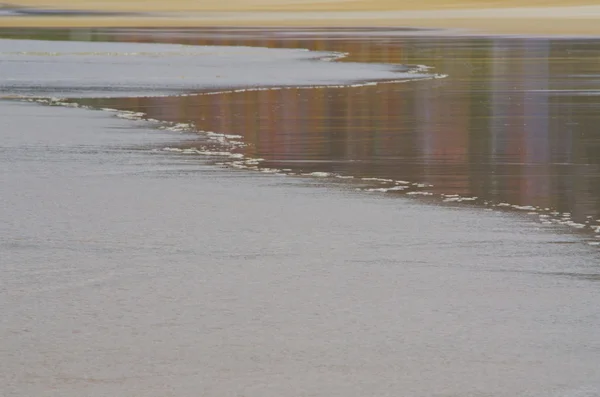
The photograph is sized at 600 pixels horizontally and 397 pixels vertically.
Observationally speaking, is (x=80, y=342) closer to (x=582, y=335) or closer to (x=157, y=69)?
(x=582, y=335)

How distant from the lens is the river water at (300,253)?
5992mm

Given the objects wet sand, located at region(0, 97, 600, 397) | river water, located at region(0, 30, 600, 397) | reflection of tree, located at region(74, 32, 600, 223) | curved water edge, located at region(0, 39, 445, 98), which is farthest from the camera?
curved water edge, located at region(0, 39, 445, 98)

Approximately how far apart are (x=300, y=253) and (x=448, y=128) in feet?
→ 25.6

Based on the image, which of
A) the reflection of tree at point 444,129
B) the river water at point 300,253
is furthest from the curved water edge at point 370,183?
the reflection of tree at point 444,129

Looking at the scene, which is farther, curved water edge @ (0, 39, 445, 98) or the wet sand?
curved water edge @ (0, 39, 445, 98)

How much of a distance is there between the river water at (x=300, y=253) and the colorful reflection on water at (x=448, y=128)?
0.06m

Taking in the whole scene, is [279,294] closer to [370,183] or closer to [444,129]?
[370,183]

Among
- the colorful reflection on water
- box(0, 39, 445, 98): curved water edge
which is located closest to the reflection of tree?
the colorful reflection on water

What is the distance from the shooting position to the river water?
5992mm

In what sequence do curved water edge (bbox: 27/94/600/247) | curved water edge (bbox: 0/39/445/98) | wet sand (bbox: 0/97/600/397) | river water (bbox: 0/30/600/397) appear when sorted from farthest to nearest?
curved water edge (bbox: 0/39/445/98)
curved water edge (bbox: 27/94/600/247)
river water (bbox: 0/30/600/397)
wet sand (bbox: 0/97/600/397)

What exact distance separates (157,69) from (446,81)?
6.89 meters

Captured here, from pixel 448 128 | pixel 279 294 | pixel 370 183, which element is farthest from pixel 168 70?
pixel 279 294

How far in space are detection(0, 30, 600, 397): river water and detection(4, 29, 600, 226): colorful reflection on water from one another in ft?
0.20

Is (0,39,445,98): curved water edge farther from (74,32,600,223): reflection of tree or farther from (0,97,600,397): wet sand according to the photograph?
(0,97,600,397): wet sand
